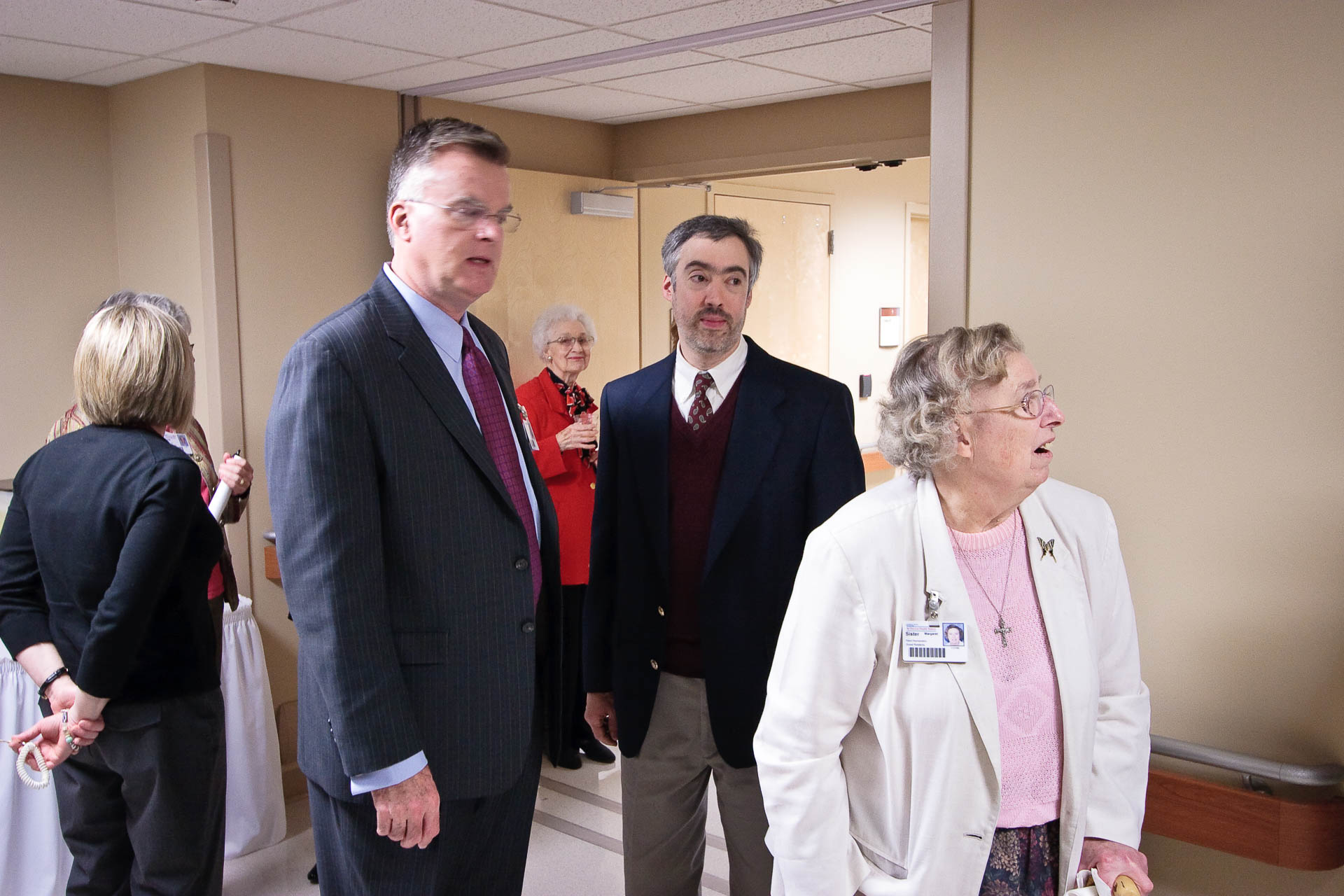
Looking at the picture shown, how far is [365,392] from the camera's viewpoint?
60.1 inches

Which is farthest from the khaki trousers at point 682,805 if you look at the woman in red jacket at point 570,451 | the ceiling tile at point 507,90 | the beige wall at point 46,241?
the beige wall at point 46,241

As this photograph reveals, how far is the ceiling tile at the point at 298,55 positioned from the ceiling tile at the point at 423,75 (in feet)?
0.20

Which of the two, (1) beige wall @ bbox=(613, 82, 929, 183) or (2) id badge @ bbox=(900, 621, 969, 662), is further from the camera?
(1) beige wall @ bbox=(613, 82, 929, 183)

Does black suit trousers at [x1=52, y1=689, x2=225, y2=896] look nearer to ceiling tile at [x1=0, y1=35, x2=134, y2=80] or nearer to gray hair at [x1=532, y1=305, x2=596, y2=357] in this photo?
gray hair at [x1=532, y1=305, x2=596, y2=357]

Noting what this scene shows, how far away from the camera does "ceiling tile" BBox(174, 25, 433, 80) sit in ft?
10.6

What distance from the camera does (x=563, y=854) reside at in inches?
137

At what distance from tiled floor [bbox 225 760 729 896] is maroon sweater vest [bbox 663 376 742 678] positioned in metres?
1.15

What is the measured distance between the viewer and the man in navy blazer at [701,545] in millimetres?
2039

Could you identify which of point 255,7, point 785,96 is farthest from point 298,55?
point 785,96

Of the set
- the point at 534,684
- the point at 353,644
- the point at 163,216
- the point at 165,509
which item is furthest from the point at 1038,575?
the point at 163,216

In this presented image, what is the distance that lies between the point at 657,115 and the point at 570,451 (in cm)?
184

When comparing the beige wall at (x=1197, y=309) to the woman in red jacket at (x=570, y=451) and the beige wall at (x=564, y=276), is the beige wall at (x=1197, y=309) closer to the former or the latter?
the woman in red jacket at (x=570, y=451)

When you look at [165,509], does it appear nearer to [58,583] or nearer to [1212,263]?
[58,583]

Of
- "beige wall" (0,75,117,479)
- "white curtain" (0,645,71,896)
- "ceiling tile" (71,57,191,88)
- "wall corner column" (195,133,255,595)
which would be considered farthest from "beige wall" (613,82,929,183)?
"white curtain" (0,645,71,896)
